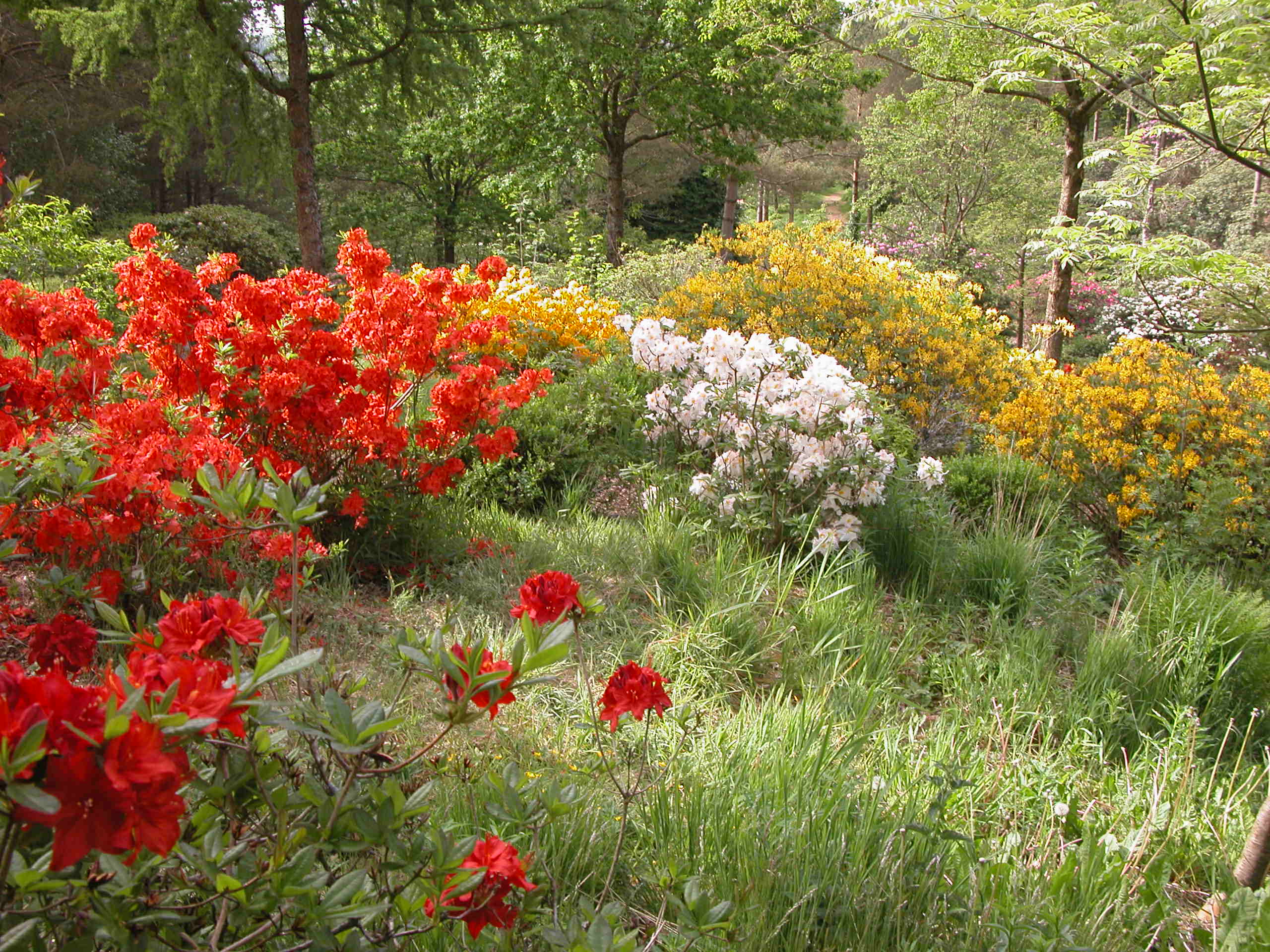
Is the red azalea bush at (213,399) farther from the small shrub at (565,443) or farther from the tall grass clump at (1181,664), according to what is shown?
the tall grass clump at (1181,664)

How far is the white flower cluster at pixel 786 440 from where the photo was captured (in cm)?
378

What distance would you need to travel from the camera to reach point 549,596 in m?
1.34

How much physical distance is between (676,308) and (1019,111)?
37.8 ft

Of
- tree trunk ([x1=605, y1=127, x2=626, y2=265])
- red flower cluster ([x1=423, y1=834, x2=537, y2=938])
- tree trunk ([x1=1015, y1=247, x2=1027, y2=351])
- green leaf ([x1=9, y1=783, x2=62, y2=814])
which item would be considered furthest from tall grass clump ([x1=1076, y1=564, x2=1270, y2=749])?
tree trunk ([x1=1015, y1=247, x2=1027, y2=351])

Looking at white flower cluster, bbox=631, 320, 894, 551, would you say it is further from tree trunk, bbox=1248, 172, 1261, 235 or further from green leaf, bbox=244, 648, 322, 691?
tree trunk, bbox=1248, 172, 1261, 235

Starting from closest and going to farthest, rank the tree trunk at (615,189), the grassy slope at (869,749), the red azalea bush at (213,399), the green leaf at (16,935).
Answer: the green leaf at (16,935), the grassy slope at (869,749), the red azalea bush at (213,399), the tree trunk at (615,189)

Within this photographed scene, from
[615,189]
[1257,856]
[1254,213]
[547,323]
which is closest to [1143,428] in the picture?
[1257,856]

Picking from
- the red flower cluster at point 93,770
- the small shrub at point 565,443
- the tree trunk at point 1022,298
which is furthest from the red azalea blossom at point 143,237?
the tree trunk at point 1022,298

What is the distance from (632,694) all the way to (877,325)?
19.5ft

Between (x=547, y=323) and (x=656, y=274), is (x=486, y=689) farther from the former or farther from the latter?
(x=656, y=274)

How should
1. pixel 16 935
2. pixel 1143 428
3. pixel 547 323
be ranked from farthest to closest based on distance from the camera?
pixel 547 323 → pixel 1143 428 → pixel 16 935

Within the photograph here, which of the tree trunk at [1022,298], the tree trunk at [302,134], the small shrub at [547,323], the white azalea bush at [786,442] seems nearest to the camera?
the white azalea bush at [786,442]

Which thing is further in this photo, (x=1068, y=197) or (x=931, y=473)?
(x=1068, y=197)

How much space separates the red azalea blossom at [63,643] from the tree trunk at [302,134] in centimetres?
834
